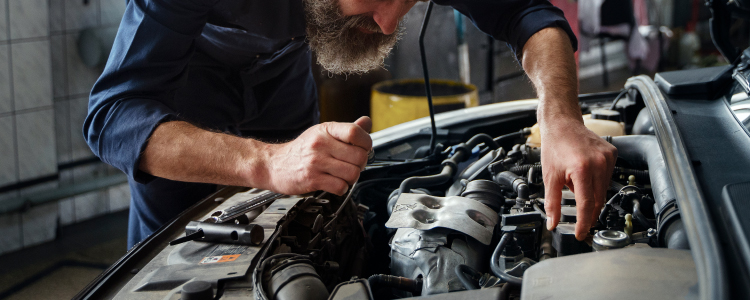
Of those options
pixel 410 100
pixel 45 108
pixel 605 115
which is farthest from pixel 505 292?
pixel 45 108

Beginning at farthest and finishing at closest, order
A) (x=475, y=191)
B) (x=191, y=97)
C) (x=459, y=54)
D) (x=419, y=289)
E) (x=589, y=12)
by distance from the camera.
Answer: (x=589, y=12) < (x=459, y=54) < (x=191, y=97) < (x=475, y=191) < (x=419, y=289)

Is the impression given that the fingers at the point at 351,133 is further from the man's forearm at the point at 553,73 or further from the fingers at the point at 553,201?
the man's forearm at the point at 553,73

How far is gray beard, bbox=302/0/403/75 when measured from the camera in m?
1.37

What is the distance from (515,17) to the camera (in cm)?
154

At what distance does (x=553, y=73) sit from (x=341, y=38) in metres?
0.57

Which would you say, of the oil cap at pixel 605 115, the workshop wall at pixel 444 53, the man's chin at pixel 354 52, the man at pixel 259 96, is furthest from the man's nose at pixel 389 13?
the workshop wall at pixel 444 53

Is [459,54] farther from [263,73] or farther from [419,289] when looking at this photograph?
[419,289]

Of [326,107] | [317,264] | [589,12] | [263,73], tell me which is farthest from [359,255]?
[589,12]

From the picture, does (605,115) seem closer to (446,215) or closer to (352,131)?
(446,215)

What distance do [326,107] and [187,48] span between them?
2396mm

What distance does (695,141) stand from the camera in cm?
97

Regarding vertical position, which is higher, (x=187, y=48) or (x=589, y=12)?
(x=589, y=12)

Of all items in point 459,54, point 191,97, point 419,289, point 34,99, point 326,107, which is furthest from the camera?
point 459,54

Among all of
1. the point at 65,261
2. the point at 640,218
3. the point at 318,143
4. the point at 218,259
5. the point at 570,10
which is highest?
the point at 570,10
